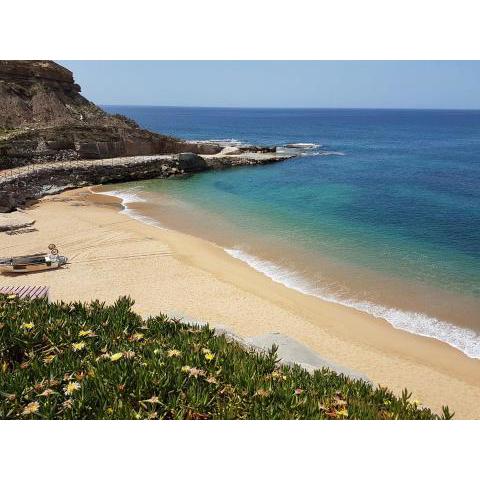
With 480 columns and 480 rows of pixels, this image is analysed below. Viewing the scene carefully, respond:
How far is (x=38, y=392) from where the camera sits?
163 inches

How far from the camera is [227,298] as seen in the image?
46.9 feet

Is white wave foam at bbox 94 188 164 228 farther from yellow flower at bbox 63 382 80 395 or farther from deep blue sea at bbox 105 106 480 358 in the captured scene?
yellow flower at bbox 63 382 80 395

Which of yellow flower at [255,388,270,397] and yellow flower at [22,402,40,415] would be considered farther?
yellow flower at [255,388,270,397]

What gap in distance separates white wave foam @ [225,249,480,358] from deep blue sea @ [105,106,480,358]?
32mm

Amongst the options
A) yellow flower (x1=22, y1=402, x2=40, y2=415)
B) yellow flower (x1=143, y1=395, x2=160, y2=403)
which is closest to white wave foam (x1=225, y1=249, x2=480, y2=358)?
yellow flower (x1=143, y1=395, x2=160, y2=403)

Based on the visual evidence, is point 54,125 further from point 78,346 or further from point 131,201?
point 78,346

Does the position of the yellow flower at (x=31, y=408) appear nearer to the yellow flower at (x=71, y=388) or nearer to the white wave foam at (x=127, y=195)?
Answer: the yellow flower at (x=71, y=388)

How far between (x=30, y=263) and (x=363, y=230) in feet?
51.1

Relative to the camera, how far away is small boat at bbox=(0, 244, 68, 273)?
51.5ft

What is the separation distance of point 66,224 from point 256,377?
66.4 ft

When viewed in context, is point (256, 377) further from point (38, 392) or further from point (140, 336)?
point (38, 392)

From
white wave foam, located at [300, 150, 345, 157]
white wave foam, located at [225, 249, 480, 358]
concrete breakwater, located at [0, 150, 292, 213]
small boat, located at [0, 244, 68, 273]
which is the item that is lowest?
white wave foam, located at [225, 249, 480, 358]

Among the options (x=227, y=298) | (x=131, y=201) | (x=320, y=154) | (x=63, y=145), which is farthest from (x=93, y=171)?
(x=320, y=154)

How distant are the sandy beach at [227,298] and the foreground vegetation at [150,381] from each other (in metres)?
3.48
